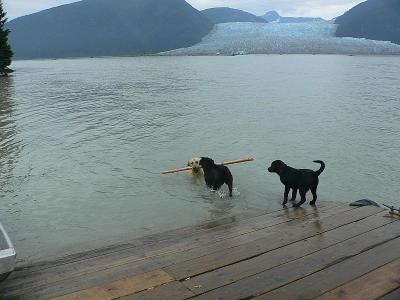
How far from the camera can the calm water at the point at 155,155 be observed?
8.15 metres

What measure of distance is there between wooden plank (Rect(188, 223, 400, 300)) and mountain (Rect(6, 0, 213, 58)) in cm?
15461

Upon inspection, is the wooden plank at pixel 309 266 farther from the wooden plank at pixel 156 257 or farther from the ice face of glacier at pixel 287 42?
the ice face of glacier at pixel 287 42

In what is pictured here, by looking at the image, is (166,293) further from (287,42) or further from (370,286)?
(287,42)

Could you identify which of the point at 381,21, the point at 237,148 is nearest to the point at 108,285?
the point at 237,148

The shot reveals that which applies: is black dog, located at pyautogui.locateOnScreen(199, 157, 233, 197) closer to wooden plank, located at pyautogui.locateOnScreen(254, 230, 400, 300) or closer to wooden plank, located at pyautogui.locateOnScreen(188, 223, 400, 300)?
wooden plank, located at pyautogui.locateOnScreen(188, 223, 400, 300)

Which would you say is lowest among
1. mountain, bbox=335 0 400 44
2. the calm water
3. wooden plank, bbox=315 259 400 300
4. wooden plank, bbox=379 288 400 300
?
the calm water

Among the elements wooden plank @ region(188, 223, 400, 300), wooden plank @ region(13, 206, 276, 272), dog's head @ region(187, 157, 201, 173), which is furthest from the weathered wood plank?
dog's head @ region(187, 157, 201, 173)

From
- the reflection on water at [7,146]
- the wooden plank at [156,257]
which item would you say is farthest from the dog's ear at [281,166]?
the reflection on water at [7,146]

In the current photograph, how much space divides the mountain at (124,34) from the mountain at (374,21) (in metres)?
46.7

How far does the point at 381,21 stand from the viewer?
154m

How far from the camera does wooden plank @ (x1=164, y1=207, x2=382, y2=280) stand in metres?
4.74

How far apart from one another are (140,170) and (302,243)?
6.77m

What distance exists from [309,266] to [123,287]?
1.83 m

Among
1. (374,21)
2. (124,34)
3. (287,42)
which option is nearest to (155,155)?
(287,42)
